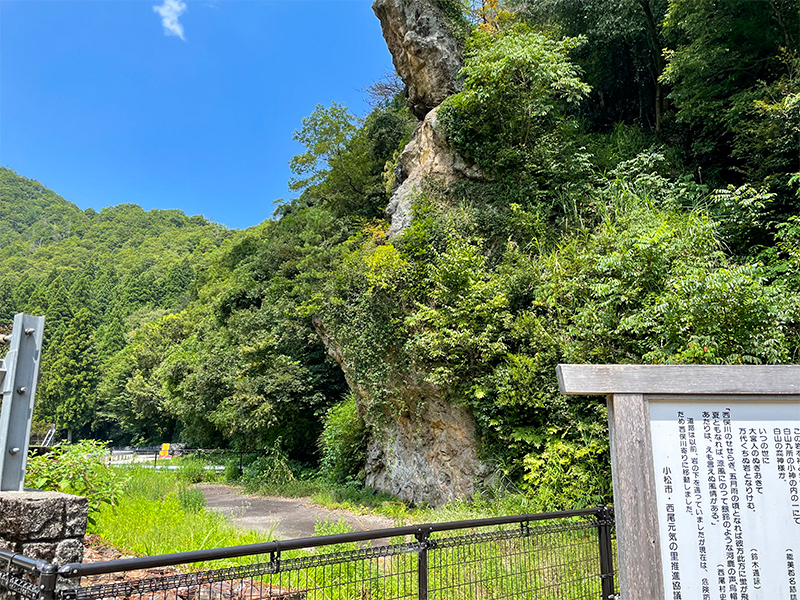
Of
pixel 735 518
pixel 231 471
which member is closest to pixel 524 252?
pixel 735 518

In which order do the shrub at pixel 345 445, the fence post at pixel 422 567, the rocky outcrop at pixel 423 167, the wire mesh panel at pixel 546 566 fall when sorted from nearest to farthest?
the fence post at pixel 422 567 → the wire mesh panel at pixel 546 566 → the rocky outcrop at pixel 423 167 → the shrub at pixel 345 445

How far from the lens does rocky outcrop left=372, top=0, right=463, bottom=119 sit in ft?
44.0

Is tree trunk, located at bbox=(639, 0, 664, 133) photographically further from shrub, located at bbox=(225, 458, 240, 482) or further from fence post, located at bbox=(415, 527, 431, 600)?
shrub, located at bbox=(225, 458, 240, 482)

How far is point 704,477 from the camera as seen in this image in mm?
2713

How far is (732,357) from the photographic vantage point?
593cm

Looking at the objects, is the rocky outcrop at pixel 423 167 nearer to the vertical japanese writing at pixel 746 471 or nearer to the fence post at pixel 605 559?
the fence post at pixel 605 559

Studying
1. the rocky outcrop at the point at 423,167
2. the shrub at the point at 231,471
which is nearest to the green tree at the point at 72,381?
the shrub at the point at 231,471

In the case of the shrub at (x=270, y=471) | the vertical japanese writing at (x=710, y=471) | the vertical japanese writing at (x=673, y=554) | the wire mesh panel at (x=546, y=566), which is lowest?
the shrub at (x=270, y=471)

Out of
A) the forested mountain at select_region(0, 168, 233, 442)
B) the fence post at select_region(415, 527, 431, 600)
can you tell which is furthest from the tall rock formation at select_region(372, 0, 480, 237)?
the forested mountain at select_region(0, 168, 233, 442)

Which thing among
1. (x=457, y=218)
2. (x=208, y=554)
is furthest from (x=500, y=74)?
(x=208, y=554)

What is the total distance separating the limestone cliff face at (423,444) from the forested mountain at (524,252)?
0.05 m

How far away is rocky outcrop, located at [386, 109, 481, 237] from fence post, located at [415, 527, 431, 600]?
9.04m

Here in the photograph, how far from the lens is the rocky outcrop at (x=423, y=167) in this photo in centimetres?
1217

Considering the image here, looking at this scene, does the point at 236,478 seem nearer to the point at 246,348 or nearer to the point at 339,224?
the point at 246,348
